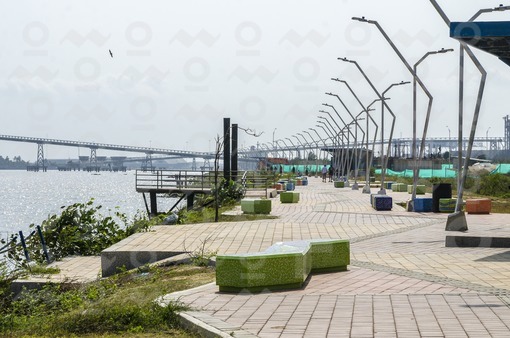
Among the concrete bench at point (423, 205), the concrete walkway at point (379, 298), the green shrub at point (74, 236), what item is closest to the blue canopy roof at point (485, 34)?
the concrete walkway at point (379, 298)

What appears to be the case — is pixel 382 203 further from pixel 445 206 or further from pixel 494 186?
pixel 494 186

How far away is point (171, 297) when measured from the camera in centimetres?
994

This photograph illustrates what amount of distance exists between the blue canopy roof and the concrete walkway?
12.0 feet

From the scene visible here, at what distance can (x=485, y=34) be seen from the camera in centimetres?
1580

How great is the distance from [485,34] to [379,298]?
7526mm

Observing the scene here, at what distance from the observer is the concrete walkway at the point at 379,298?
8219 mm

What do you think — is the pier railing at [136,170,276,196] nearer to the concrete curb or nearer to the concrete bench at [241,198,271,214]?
the concrete bench at [241,198,271,214]

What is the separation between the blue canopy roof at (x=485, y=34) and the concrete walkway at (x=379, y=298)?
3.67 metres

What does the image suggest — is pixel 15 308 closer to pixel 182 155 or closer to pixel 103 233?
pixel 103 233

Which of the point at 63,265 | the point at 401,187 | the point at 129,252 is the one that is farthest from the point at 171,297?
the point at 401,187

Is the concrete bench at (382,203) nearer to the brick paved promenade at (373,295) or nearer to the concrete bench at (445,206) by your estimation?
the concrete bench at (445,206)

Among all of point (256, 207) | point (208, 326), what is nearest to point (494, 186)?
point (256, 207)

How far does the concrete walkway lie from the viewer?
822 cm

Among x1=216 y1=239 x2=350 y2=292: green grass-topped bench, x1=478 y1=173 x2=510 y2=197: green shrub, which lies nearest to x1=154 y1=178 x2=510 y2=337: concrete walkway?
x1=216 y1=239 x2=350 y2=292: green grass-topped bench
